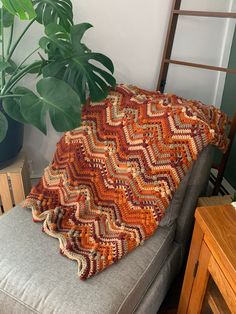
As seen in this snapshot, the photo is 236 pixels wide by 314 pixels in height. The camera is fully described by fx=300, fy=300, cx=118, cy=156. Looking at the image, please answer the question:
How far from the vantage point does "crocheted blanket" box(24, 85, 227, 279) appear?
1.20 meters

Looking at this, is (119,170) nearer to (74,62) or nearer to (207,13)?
(74,62)

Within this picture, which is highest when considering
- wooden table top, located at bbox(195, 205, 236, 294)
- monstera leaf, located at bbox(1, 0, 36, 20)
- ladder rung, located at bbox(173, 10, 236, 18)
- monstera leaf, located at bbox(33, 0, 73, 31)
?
A: ladder rung, located at bbox(173, 10, 236, 18)

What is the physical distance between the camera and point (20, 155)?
1.68 meters

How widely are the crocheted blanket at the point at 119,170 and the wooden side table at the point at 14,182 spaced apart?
20 centimetres

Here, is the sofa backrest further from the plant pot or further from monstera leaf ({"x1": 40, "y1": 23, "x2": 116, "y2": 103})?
the plant pot

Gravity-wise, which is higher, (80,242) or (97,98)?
(97,98)

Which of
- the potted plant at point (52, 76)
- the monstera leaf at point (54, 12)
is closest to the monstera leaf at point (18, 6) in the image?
the potted plant at point (52, 76)

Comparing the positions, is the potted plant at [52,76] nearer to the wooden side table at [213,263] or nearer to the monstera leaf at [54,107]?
the monstera leaf at [54,107]

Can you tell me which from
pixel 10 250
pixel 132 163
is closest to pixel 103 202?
pixel 132 163

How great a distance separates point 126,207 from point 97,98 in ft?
1.66

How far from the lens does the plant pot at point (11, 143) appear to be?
1491 mm

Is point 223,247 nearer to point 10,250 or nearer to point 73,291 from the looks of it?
point 73,291

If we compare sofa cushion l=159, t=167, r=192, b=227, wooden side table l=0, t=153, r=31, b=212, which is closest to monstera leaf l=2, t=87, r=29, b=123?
wooden side table l=0, t=153, r=31, b=212

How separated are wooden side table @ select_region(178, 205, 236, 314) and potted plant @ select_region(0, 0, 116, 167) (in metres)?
0.60
